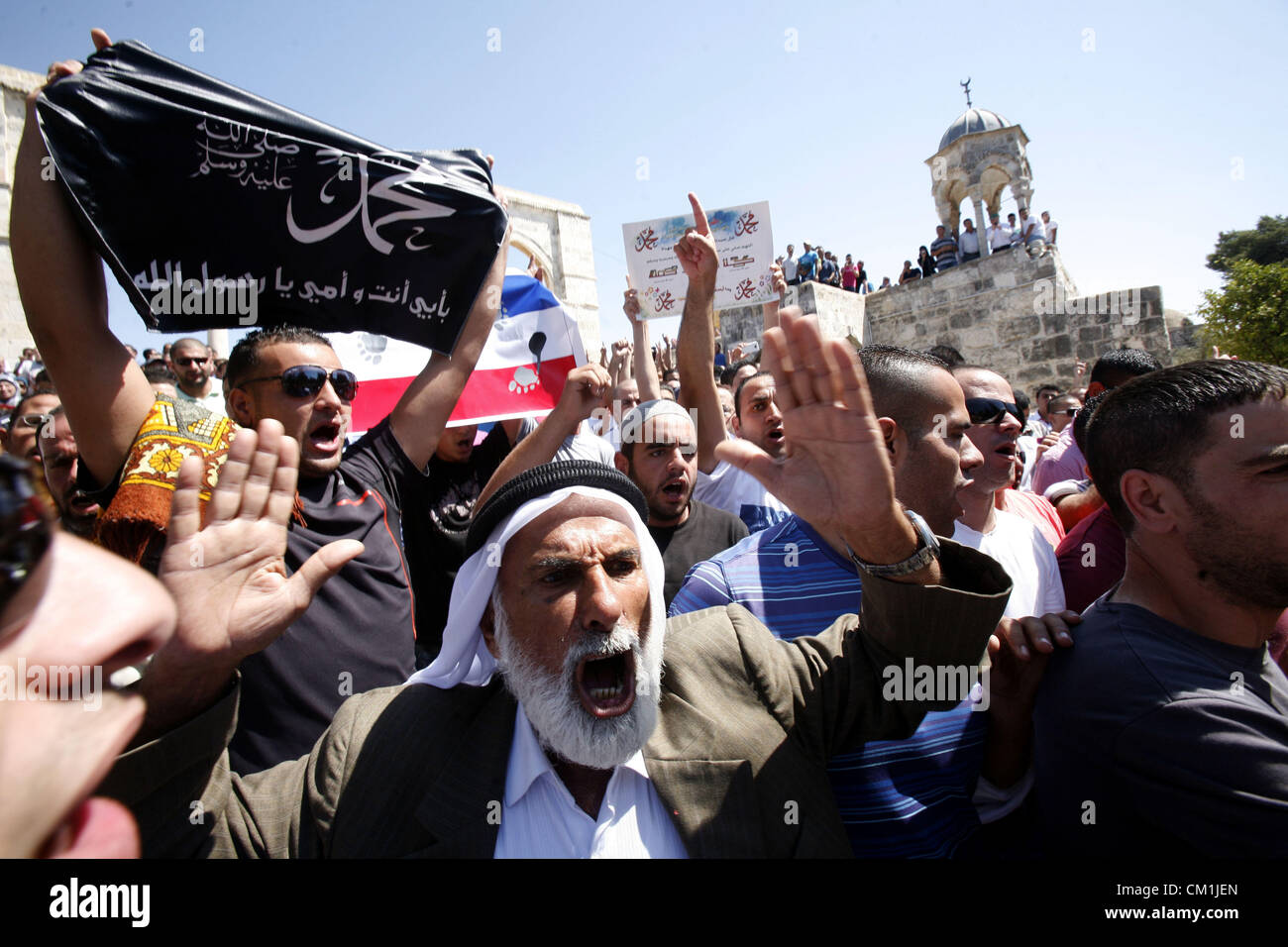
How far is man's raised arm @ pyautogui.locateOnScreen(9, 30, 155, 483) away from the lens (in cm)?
185

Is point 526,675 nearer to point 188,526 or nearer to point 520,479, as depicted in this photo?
point 520,479

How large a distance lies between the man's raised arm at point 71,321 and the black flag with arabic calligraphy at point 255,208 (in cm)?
8

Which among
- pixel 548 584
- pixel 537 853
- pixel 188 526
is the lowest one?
pixel 537 853

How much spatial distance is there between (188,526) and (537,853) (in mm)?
1044

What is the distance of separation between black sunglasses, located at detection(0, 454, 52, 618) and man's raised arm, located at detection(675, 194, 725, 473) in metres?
3.24

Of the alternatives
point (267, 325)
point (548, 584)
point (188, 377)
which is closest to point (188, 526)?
point (548, 584)

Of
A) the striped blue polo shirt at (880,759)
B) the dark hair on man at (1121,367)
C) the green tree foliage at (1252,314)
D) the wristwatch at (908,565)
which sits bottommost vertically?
the striped blue polo shirt at (880,759)

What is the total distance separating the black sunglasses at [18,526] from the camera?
1.20 feet

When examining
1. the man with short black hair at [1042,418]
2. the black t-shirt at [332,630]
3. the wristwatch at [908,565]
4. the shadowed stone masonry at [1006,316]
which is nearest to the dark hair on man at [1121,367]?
the man with short black hair at [1042,418]

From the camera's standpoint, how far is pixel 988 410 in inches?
127

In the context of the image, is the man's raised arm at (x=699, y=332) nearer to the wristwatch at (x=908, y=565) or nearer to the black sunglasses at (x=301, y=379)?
the black sunglasses at (x=301, y=379)

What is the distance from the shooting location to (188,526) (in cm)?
136

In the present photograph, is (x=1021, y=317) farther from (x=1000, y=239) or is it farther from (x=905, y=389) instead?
(x=905, y=389)

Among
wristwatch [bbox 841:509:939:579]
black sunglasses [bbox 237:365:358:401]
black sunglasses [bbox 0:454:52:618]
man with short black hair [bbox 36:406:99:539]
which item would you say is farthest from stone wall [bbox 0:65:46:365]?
black sunglasses [bbox 0:454:52:618]
